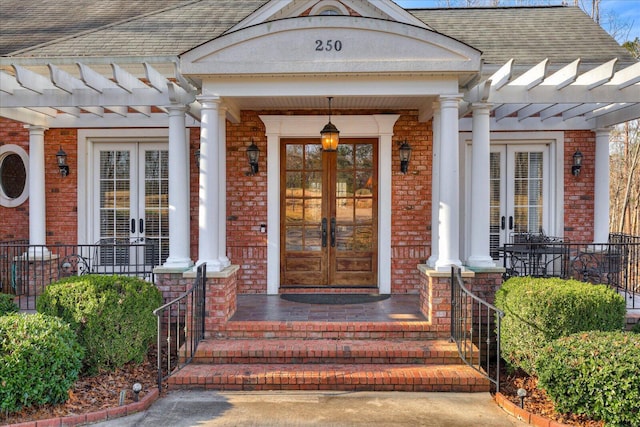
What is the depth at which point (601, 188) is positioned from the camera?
27.2 feet

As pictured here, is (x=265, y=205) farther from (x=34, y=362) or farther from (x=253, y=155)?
(x=34, y=362)

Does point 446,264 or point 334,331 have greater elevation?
point 446,264

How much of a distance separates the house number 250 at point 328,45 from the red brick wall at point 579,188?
472 cm

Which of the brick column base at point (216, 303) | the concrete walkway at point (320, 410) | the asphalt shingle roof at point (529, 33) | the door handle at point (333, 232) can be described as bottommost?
the concrete walkway at point (320, 410)

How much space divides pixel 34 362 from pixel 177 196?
2.71 meters

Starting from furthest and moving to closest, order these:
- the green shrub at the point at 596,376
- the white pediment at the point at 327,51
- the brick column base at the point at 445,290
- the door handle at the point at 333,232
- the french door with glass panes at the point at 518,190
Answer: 1. the french door with glass panes at the point at 518,190
2. the door handle at the point at 333,232
3. the brick column base at the point at 445,290
4. the white pediment at the point at 327,51
5. the green shrub at the point at 596,376

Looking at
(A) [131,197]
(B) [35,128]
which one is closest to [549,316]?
(A) [131,197]

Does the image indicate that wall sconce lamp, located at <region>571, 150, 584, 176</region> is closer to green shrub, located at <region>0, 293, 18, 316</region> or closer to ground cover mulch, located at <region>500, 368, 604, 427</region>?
ground cover mulch, located at <region>500, 368, 604, 427</region>

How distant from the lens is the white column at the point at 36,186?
811 cm

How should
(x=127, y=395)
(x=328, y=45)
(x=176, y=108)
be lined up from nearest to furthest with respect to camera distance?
(x=127, y=395)
(x=328, y=45)
(x=176, y=108)

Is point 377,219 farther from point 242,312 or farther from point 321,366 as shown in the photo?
point 321,366

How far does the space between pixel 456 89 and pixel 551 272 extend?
411 cm

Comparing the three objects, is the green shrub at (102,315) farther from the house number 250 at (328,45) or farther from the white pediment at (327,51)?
the house number 250 at (328,45)

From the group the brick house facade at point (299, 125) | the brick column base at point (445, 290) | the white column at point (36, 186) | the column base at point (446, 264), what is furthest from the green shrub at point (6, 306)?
the column base at point (446, 264)
